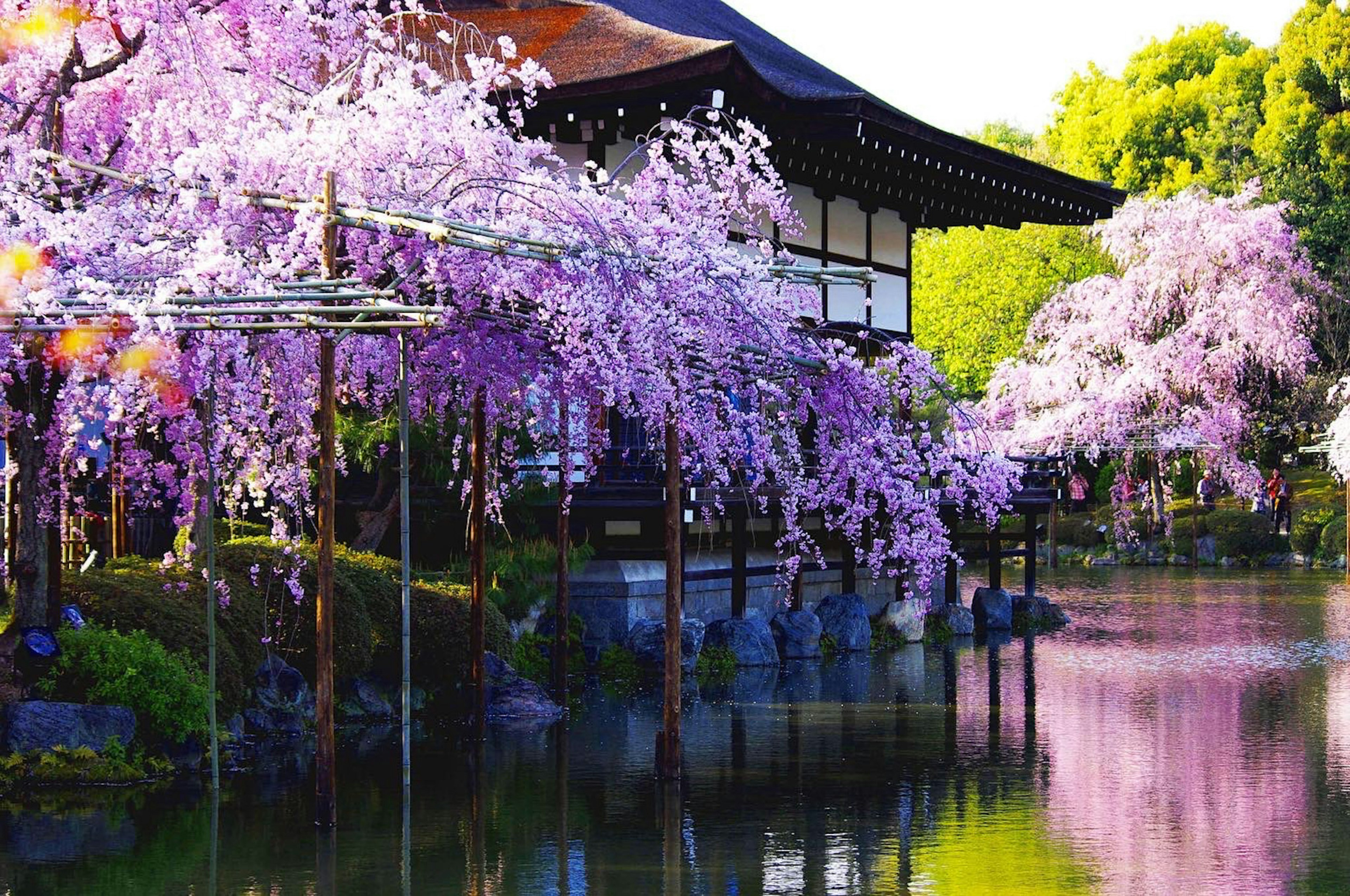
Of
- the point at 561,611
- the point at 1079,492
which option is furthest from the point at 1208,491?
the point at 561,611

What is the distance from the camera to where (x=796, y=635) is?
931 inches

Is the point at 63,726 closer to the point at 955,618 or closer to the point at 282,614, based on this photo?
the point at 282,614

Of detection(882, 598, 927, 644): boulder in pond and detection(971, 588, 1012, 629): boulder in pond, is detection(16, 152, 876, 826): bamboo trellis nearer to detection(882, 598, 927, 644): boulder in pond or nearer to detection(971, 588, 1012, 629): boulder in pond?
detection(882, 598, 927, 644): boulder in pond

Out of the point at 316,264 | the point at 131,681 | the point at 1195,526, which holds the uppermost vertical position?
the point at 316,264

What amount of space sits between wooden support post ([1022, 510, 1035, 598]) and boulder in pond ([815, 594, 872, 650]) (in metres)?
5.95

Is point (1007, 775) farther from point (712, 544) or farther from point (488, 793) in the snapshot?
point (712, 544)

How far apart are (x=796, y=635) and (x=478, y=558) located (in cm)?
791

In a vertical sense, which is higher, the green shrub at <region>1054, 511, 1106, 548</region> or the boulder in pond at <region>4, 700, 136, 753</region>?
the green shrub at <region>1054, 511, 1106, 548</region>

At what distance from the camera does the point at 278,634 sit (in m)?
16.8

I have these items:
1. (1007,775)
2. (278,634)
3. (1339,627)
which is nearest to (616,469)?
(278,634)

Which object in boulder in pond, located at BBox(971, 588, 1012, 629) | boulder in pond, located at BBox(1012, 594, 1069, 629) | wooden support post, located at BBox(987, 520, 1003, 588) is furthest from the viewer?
wooden support post, located at BBox(987, 520, 1003, 588)

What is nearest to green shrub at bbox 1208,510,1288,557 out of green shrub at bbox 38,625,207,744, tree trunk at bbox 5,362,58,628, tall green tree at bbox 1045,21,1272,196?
tall green tree at bbox 1045,21,1272,196

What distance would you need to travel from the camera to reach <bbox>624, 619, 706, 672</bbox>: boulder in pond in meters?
21.3

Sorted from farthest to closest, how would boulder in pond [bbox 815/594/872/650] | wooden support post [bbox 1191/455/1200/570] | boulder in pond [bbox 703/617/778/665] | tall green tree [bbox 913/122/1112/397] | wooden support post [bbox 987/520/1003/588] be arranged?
tall green tree [bbox 913/122/1112/397], wooden support post [bbox 1191/455/1200/570], wooden support post [bbox 987/520/1003/588], boulder in pond [bbox 815/594/872/650], boulder in pond [bbox 703/617/778/665]
